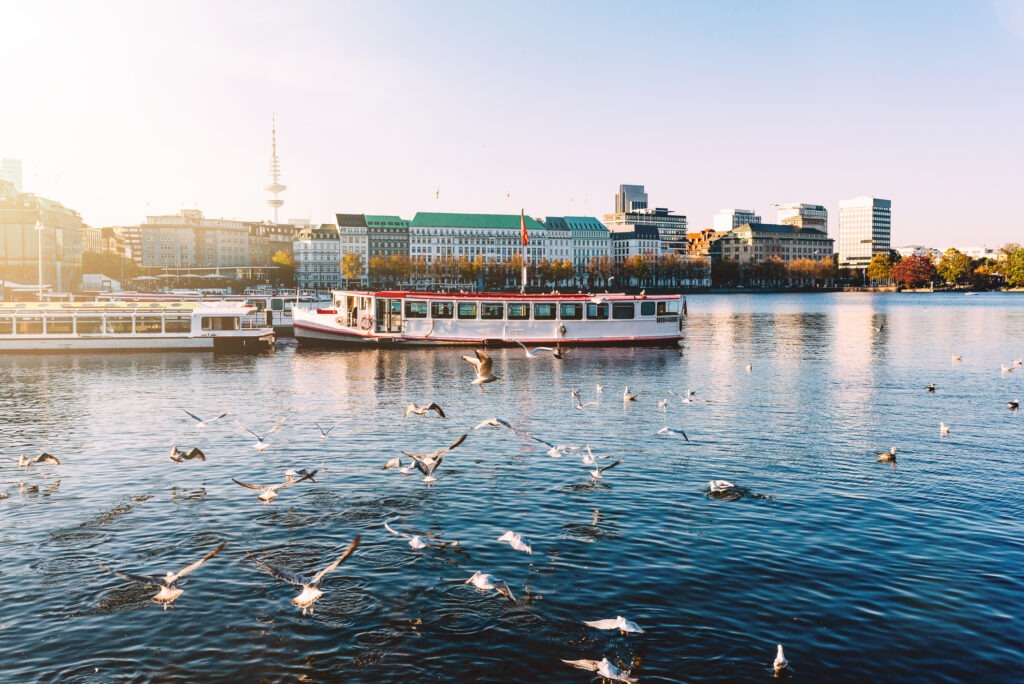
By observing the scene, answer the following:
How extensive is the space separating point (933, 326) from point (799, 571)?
333ft

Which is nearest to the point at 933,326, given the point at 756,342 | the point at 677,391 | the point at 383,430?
the point at 756,342

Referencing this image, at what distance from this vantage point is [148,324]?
73562 mm

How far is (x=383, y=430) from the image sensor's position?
37.2 meters

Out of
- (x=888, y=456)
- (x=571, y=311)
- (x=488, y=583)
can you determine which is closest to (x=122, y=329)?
(x=571, y=311)

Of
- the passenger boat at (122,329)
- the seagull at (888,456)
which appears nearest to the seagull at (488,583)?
the seagull at (888,456)

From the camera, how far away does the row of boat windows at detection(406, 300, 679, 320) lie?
7738 centimetres

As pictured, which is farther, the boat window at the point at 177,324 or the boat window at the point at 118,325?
the boat window at the point at 177,324

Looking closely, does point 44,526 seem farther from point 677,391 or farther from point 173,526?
point 677,391

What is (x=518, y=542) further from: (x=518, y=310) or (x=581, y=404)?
(x=518, y=310)

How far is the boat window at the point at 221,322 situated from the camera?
7356 cm

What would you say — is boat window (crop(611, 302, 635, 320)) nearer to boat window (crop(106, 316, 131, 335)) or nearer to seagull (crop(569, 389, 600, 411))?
seagull (crop(569, 389, 600, 411))

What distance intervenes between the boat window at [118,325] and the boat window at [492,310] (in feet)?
102

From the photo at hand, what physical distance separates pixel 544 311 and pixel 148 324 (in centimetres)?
3550

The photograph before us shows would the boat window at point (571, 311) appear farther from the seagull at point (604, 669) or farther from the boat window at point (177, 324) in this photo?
the seagull at point (604, 669)
